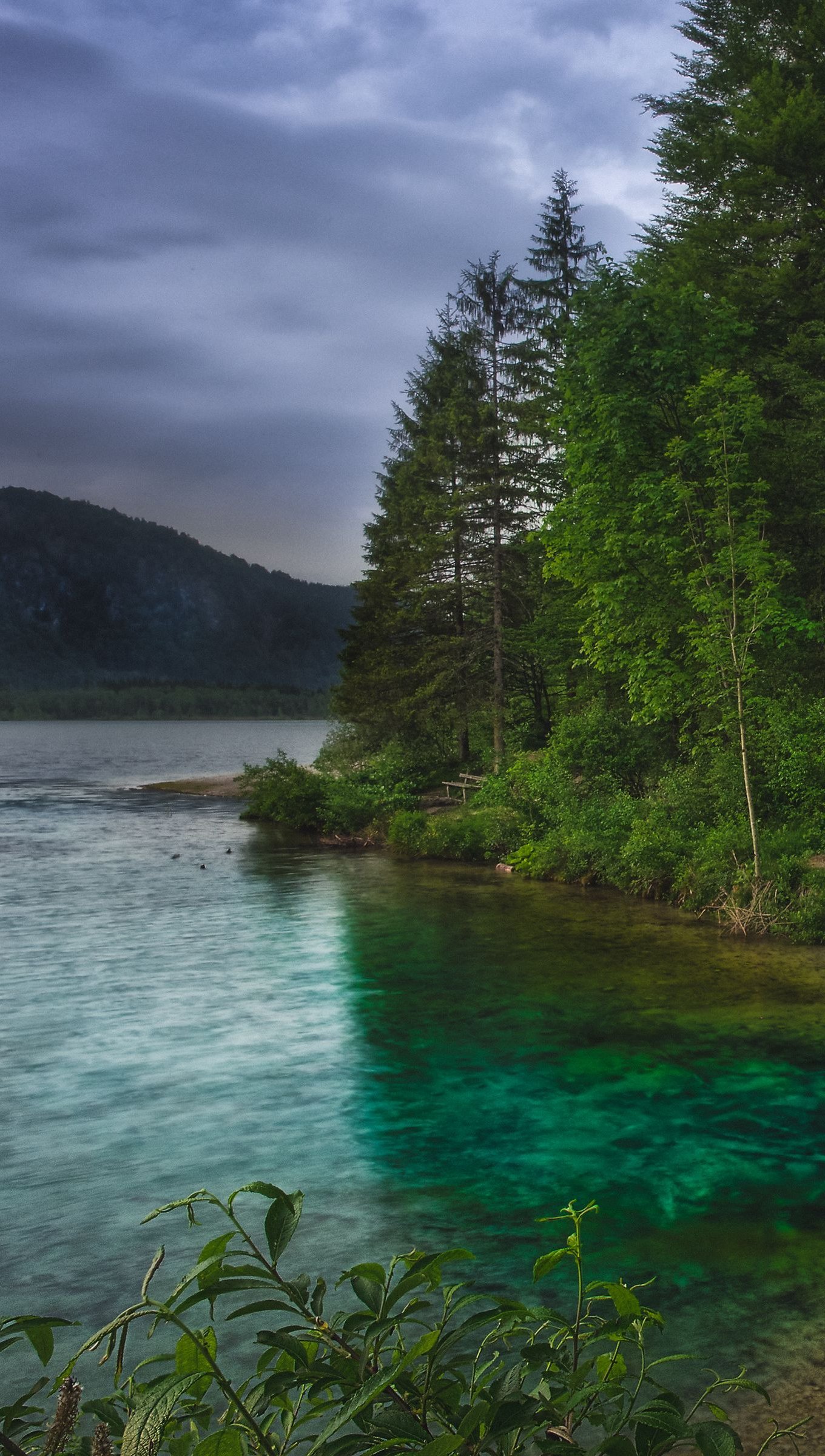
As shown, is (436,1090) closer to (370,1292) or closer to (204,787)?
(370,1292)

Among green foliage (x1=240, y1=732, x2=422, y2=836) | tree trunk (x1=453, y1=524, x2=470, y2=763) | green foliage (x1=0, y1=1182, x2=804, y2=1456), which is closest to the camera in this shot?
green foliage (x1=0, y1=1182, x2=804, y2=1456)

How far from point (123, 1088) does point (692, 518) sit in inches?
614

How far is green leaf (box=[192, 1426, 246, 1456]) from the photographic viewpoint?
1.56m

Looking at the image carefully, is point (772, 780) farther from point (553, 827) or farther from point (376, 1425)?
point (376, 1425)

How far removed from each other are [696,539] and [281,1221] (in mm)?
19889

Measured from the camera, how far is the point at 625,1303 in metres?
1.93

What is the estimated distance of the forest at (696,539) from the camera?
62.7 feet

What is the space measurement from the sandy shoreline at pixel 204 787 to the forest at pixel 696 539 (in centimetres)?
2231

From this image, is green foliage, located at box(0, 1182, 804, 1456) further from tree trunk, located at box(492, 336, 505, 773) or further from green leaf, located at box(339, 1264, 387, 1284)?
tree trunk, located at box(492, 336, 505, 773)

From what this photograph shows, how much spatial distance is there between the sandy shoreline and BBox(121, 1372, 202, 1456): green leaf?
2020 inches

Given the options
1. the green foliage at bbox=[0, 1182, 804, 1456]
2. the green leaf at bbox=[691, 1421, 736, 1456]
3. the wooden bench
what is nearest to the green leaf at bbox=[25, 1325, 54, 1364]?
the green foliage at bbox=[0, 1182, 804, 1456]

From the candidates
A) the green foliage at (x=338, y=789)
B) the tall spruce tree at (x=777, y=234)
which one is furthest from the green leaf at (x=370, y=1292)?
the green foliage at (x=338, y=789)

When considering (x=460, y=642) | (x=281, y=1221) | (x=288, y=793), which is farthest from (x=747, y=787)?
(x=288, y=793)

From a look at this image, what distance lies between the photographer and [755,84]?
73.4 feet
